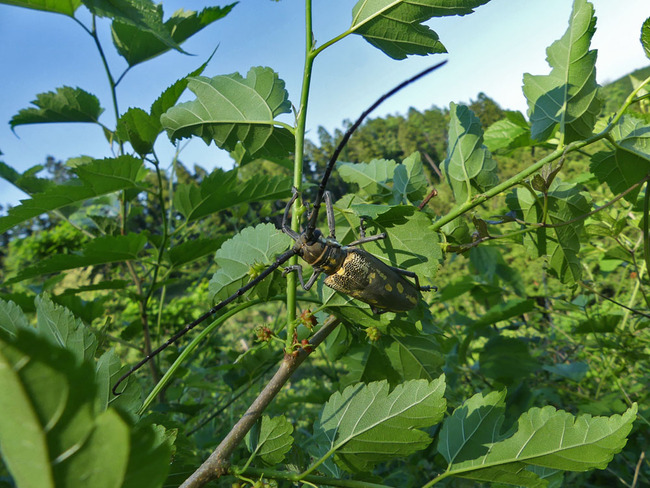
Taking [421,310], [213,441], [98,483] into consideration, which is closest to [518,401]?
[421,310]

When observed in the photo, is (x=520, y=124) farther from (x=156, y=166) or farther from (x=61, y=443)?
(x=61, y=443)

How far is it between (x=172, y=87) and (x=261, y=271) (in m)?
0.79

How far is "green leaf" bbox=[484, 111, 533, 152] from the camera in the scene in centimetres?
166

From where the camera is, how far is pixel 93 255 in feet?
4.93

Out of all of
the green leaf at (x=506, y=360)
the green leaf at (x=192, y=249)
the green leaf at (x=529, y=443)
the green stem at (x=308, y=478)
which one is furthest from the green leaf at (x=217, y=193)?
the green leaf at (x=506, y=360)

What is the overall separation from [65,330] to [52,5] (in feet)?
3.54

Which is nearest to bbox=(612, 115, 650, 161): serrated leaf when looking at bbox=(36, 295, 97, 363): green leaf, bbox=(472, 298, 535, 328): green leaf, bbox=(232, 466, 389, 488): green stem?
bbox=(472, 298, 535, 328): green leaf

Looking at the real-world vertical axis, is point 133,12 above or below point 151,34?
below

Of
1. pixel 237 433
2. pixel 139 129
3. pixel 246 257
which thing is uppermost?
pixel 139 129

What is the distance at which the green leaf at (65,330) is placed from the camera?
2.83 feet

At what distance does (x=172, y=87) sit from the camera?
1.46 metres

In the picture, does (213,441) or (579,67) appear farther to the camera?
(213,441)

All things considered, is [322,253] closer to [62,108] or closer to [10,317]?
[10,317]

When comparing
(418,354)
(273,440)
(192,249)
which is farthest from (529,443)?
(192,249)
